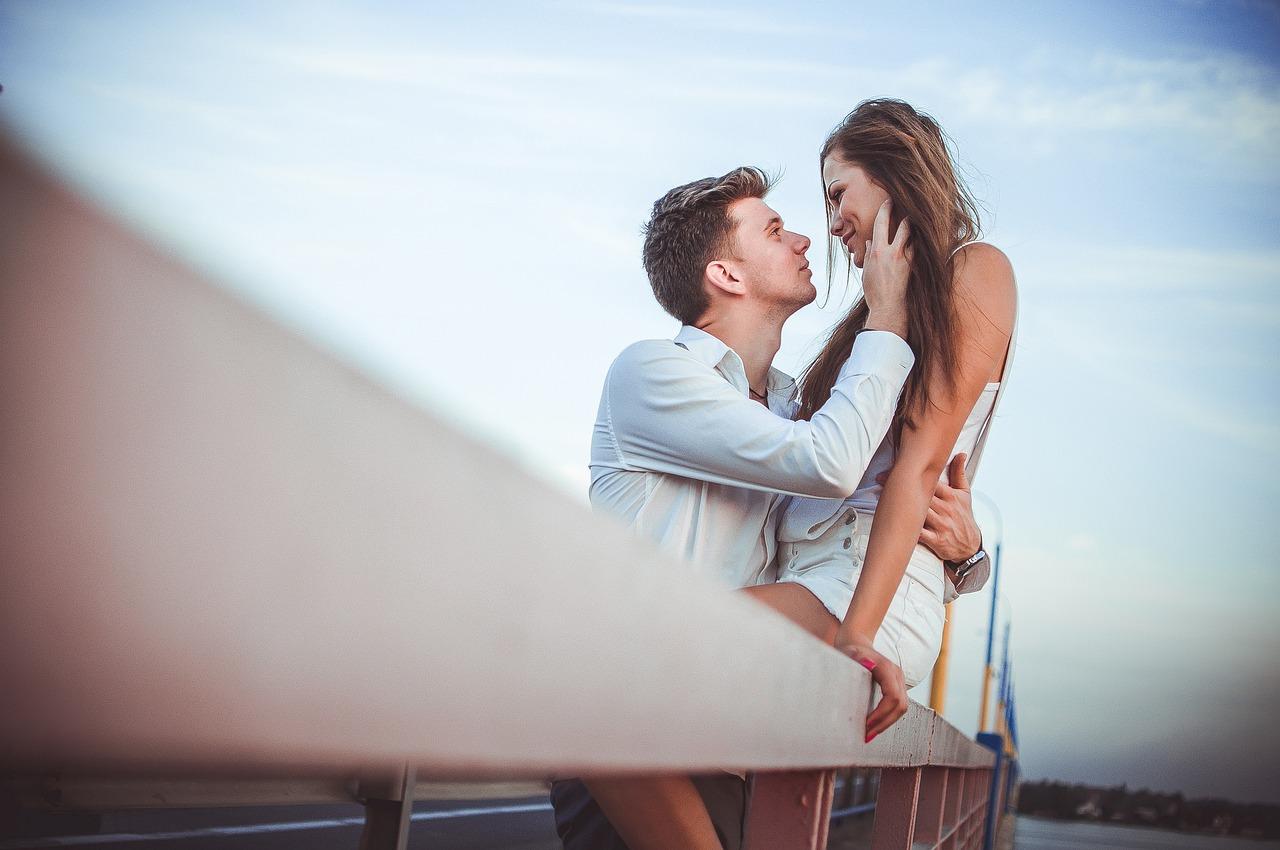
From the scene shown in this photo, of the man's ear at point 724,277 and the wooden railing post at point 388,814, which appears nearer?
the wooden railing post at point 388,814

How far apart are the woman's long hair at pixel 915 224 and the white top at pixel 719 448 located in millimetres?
115

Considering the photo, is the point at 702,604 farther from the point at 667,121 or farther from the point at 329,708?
the point at 667,121

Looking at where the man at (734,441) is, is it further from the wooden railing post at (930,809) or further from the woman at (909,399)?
the wooden railing post at (930,809)

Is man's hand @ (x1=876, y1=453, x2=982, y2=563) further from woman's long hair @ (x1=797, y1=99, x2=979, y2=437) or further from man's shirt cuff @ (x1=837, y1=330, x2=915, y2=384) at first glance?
man's shirt cuff @ (x1=837, y1=330, x2=915, y2=384)

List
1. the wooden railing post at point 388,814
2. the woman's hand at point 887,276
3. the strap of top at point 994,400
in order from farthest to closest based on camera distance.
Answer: the strap of top at point 994,400, the woman's hand at point 887,276, the wooden railing post at point 388,814

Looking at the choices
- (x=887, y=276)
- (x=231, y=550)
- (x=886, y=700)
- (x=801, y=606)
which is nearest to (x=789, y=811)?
(x=886, y=700)

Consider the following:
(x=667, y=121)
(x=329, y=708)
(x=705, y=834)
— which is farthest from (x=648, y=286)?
(x=667, y=121)

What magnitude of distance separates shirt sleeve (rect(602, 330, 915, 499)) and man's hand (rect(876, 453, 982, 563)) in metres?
0.32

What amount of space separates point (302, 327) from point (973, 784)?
6.52 m

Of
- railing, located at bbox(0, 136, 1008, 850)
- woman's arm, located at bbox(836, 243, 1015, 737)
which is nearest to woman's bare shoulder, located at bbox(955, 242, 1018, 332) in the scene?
woman's arm, located at bbox(836, 243, 1015, 737)

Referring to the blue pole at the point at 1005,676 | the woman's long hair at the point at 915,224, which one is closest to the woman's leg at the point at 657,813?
the woman's long hair at the point at 915,224

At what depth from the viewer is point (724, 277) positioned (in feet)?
11.5

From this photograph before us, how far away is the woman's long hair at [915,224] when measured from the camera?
277cm

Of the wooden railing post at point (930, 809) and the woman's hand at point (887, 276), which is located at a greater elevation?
the woman's hand at point (887, 276)
